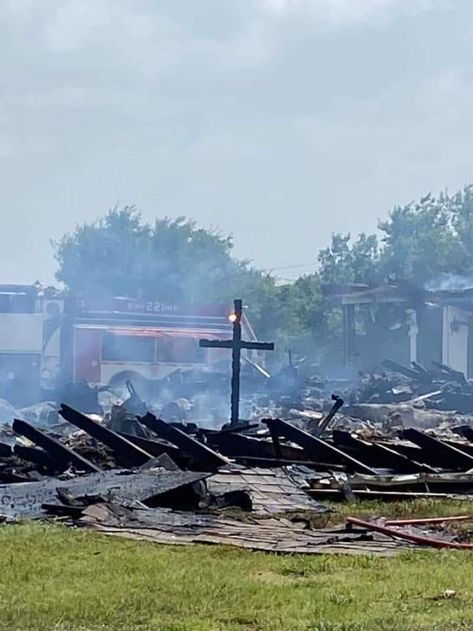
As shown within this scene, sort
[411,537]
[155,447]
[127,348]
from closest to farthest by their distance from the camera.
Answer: [411,537], [155,447], [127,348]

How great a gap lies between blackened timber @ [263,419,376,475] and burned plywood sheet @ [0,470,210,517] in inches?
101

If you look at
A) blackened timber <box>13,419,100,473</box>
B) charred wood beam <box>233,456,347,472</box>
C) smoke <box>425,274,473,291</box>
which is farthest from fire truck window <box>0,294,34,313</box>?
charred wood beam <box>233,456,347,472</box>

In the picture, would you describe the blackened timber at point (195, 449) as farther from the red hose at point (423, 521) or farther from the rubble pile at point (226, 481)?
the red hose at point (423, 521)

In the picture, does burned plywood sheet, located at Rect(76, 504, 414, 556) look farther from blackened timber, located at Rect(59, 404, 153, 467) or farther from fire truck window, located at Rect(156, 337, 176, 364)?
fire truck window, located at Rect(156, 337, 176, 364)

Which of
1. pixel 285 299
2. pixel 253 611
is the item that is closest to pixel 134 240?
pixel 285 299

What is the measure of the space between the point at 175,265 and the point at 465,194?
Result: 1949cm

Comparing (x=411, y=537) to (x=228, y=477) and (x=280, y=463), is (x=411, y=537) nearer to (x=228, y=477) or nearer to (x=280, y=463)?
(x=228, y=477)

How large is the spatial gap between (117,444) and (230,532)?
4.63 m

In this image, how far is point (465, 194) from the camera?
7006 centimetres

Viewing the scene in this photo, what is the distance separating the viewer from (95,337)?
3656cm

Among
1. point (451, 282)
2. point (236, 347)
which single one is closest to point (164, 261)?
point (451, 282)

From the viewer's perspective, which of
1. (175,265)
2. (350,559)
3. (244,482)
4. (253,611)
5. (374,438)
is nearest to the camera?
(253,611)

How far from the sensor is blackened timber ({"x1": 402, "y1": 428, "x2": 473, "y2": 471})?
46.3 feet

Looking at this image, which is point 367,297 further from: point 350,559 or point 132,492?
point 350,559
